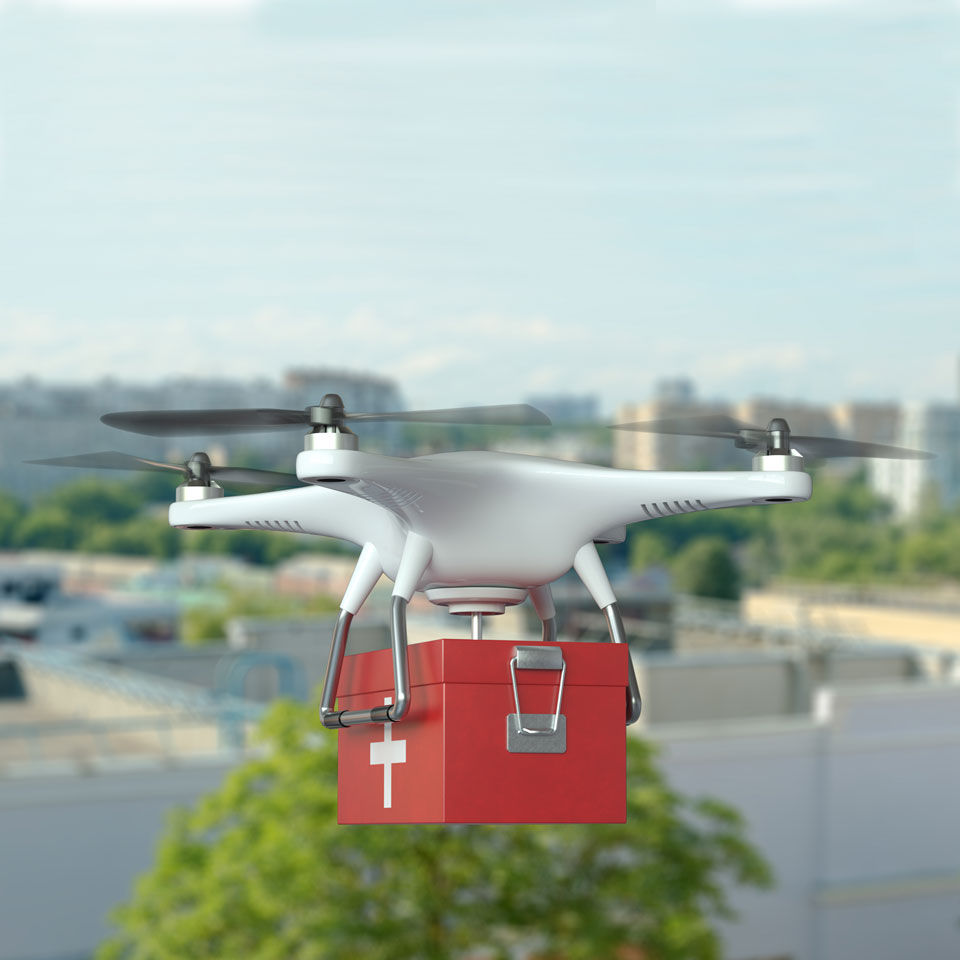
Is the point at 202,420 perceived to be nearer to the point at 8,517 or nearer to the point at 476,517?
the point at 476,517

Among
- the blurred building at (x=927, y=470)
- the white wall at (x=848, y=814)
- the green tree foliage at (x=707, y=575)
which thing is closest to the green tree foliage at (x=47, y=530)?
the green tree foliage at (x=707, y=575)

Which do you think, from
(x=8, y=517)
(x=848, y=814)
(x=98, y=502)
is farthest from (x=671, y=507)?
(x=98, y=502)

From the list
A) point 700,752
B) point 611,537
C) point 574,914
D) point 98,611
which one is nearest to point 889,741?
point 700,752

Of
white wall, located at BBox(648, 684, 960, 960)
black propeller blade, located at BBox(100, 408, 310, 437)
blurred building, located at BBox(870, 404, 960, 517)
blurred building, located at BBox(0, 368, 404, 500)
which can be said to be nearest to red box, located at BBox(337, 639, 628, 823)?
black propeller blade, located at BBox(100, 408, 310, 437)

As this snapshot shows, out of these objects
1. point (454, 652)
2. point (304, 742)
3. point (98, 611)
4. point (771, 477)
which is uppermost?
point (771, 477)

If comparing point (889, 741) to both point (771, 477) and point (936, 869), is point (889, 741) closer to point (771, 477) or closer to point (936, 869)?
point (936, 869)

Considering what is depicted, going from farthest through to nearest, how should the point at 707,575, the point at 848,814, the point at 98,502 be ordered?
1. the point at 98,502
2. the point at 707,575
3. the point at 848,814
